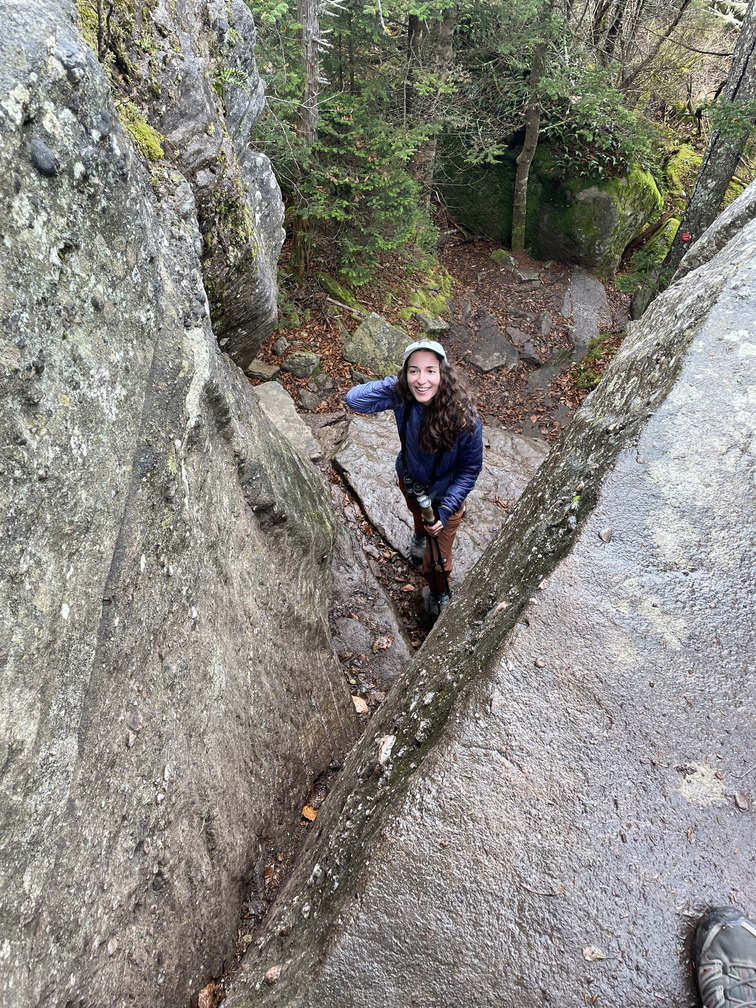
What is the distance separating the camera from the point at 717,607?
255cm

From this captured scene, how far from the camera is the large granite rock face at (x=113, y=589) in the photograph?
183 centimetres

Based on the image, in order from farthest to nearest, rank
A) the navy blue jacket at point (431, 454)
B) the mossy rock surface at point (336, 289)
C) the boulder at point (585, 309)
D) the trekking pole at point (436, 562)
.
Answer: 1. the boulder at point (585, 309)
2. the mossy rock surface at point (336, 289)
3. the trekking pole at point (436, 562)
4. the navy blue jacket at point (431, 454)

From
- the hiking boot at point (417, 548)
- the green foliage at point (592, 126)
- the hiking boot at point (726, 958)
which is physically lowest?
the hiking boot at point (417, 548)

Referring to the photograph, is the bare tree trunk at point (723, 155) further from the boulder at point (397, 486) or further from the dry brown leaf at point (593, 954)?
the dry brown leaf at point (593, 954)

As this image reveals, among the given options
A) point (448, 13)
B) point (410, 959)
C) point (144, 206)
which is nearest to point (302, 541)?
point (144, 206)

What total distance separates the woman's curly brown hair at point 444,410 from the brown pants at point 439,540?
93cm

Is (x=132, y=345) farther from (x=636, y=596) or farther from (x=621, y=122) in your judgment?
(x=621, y=122)

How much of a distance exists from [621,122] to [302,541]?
Result: 1091 cm

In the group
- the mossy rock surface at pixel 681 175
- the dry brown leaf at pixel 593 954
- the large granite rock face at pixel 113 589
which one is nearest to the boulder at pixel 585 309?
the mossy rock surface at pixel 681 175

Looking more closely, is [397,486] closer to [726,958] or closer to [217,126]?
[217,126]

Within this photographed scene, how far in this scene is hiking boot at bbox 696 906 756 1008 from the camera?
1.78 m

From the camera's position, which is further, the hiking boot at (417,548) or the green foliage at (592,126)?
the green foliage at (592,126)

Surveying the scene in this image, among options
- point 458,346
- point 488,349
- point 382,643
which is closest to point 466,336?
point 458,346

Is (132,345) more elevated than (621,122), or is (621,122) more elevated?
(621,122)
